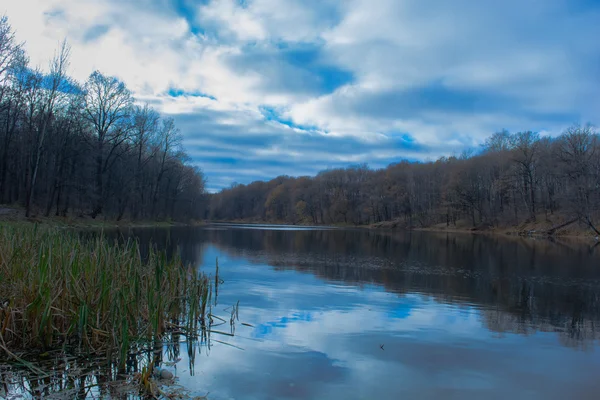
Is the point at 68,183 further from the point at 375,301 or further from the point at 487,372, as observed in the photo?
the point at 487,372

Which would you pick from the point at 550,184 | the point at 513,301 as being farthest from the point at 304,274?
the point at 550,184

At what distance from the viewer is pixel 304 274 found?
16.3 metres

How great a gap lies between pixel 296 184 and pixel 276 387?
13324cm

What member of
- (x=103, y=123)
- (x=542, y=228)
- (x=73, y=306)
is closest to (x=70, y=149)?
(x=103, y=123)

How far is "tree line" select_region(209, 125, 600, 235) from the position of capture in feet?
177

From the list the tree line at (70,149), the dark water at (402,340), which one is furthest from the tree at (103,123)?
the dark water at (402,340)

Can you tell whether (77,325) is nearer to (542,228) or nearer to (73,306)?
(73,306)

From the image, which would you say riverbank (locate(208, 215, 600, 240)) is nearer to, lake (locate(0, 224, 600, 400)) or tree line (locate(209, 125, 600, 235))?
tree line (locate(209, 125, 600, 235))

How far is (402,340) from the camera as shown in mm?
7711

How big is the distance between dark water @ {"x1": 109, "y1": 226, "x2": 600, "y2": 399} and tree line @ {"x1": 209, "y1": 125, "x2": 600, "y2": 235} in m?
44.1

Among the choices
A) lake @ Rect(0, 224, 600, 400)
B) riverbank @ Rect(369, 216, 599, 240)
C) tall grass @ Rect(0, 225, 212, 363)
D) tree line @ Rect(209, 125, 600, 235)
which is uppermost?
tree line @ Rect(209, 125, 600, 235)

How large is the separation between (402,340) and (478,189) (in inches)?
2842

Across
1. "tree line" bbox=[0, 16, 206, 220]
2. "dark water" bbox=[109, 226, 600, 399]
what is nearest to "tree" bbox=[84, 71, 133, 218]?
"tree line" bbox=[0, 16, 206, 220]

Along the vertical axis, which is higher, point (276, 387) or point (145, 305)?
point (145, 305)
